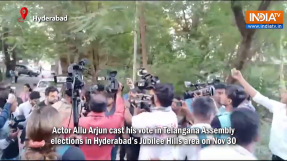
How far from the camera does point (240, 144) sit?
1.40 meters

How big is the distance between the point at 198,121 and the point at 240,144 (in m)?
0.32

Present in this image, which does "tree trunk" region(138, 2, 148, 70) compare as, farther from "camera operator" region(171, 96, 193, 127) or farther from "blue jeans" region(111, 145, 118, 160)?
"blue jeans" region(111, 145, 118, 160)

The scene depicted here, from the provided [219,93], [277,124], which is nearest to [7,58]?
[219,93]

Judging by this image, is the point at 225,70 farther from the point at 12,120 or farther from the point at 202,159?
the point at 12,120

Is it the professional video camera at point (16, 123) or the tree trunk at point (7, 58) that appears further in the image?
the tree trunk at point (7, 58)

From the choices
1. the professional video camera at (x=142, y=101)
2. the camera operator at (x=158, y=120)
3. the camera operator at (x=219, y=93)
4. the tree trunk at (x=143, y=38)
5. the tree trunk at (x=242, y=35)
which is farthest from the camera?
the tree trunk at (x=143, y=38)

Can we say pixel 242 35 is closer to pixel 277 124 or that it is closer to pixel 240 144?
pixel 277 124

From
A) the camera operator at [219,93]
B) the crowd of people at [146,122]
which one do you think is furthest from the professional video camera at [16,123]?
the camera operator at [219,93]

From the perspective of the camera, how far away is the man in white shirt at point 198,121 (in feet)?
5.27

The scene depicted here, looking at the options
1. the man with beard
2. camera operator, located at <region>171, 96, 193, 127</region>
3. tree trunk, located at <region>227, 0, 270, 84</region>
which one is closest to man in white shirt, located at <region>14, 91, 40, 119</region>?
the man with beard

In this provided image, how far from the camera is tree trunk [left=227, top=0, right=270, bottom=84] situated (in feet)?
9.21

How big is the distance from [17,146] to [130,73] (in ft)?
4.87

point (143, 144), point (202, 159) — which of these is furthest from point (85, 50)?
point (202, 159)

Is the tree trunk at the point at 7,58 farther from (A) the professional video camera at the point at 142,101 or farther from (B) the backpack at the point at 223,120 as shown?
(B) the backpack at the point at 223,120
